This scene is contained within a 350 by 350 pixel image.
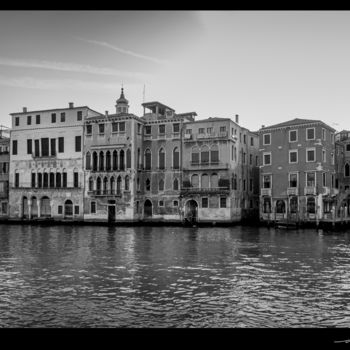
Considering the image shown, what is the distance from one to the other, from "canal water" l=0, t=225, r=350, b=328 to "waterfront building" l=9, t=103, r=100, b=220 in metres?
24.8

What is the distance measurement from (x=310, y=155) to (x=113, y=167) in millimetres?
17892

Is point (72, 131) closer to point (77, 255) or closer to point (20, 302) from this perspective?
point (77, 255)

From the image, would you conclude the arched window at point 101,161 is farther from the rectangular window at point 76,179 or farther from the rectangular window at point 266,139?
the rectangular window at point 266,139

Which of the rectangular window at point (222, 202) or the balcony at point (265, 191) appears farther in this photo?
the rectangular window at point (222, 202)

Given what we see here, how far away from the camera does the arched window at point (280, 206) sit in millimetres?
37938

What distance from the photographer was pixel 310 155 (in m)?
36.5

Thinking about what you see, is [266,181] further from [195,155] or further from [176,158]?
[176,158]

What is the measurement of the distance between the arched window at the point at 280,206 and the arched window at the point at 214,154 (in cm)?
652

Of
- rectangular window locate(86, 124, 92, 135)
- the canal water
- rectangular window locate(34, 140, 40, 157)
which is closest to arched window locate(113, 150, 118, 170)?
rectangular window locate(86, 124, 92, 135)

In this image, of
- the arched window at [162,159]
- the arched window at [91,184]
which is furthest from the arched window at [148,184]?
the arched window at [91,184]

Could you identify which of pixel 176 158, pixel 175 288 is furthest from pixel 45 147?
pixel 175 288

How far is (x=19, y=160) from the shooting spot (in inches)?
1807

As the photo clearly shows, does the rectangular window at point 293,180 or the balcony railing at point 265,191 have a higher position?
the rectangular window at point 293,180
